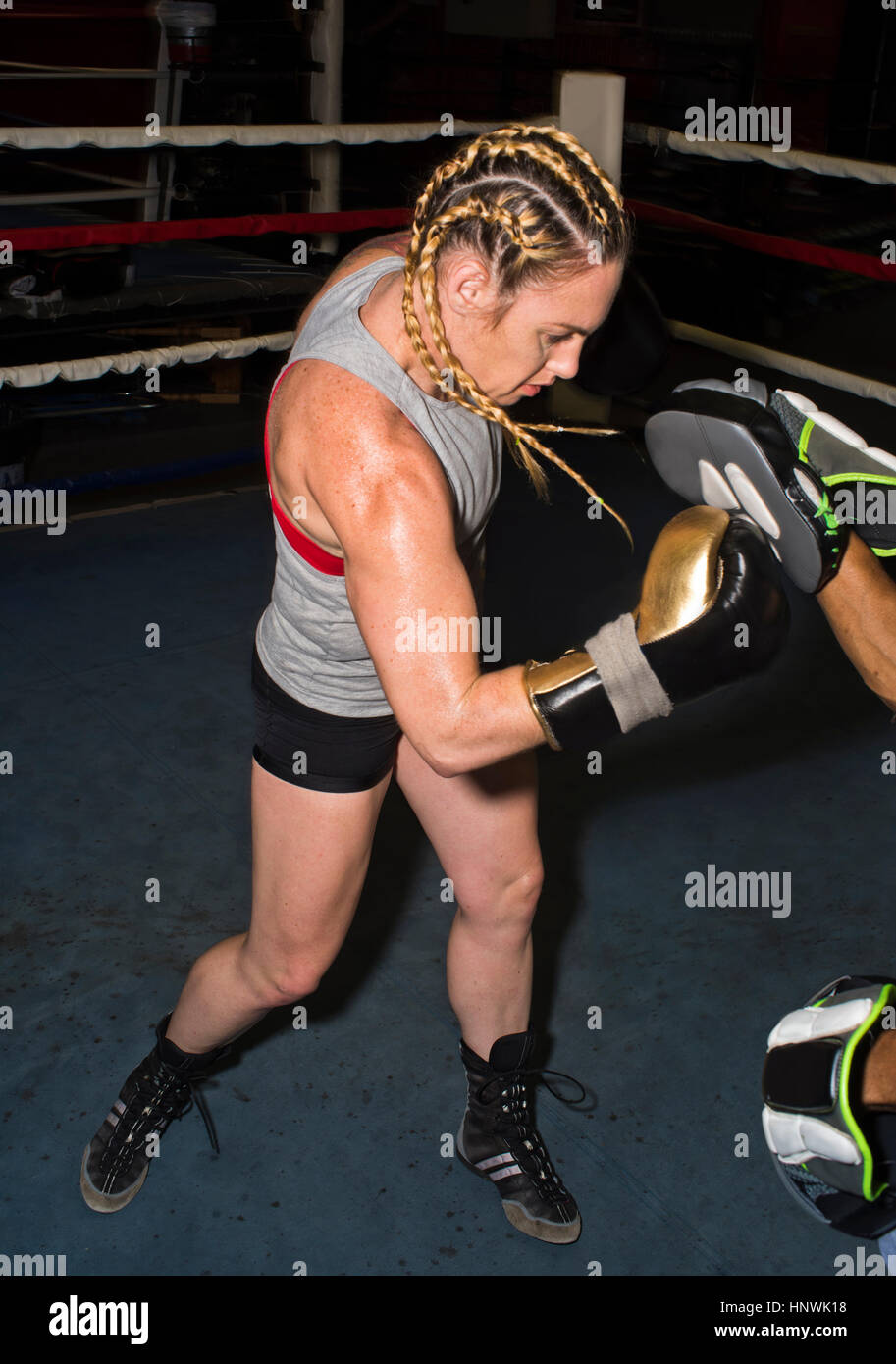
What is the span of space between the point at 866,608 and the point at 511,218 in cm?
48

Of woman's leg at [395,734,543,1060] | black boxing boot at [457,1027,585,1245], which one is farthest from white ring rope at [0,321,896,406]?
black boxing boot at [457,1027,585,1245]

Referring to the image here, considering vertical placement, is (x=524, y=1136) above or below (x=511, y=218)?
below

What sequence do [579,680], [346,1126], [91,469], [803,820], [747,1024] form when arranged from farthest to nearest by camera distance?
[91,469], [803,820], [747,1024], [346,1126], [579,680]

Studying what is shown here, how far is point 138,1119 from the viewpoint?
1447 millimetres

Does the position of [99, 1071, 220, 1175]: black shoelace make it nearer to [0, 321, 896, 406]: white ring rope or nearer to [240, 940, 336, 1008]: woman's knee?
[240, 940, 336, 1008]: woman's knee

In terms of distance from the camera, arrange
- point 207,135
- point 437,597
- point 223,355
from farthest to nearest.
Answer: point 223,355
point 207,135
point 437,597

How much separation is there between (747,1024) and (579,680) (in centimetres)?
90

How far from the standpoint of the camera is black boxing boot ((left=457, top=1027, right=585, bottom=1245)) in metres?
1.40

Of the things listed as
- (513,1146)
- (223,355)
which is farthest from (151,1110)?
(223,355)

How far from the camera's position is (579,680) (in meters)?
0.99

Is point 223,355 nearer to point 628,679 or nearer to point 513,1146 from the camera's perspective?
point 513,1146

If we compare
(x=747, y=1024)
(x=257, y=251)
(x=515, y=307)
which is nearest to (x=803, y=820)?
(x=747, y=1024)
